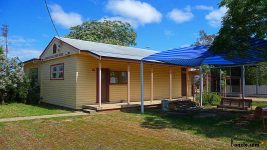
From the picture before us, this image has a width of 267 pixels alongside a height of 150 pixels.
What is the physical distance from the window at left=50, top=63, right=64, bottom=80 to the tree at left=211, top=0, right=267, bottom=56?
9783mm

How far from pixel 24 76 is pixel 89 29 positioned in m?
26.9

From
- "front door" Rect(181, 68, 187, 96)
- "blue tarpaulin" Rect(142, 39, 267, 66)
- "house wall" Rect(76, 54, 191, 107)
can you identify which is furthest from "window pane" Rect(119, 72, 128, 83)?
"front door" Rect(181, 68, 187, 96)

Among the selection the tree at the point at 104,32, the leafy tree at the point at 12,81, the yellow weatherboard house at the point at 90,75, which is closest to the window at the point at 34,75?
the yellow weatherboard house at the point at 90,75

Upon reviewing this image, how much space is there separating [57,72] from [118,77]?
3.76 metres

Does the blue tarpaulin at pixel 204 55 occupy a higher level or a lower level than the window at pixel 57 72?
higher

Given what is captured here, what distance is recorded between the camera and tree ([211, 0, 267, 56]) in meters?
10.7

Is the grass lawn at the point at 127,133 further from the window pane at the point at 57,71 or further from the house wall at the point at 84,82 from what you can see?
the window pane at the point at 57,71

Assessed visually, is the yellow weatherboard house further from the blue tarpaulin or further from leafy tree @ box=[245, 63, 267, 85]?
leafy tree @ box=[245, 63, 267, 85]

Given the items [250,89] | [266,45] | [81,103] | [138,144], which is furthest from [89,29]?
[138,144]

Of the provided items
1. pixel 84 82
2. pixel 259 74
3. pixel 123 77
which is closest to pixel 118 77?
pixel 123 77

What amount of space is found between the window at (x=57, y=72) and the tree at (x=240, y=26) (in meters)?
9.78

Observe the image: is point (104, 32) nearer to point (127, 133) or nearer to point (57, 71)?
point (57, 71)

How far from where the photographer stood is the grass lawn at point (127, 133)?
7953mm

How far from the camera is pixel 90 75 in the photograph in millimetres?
16938
